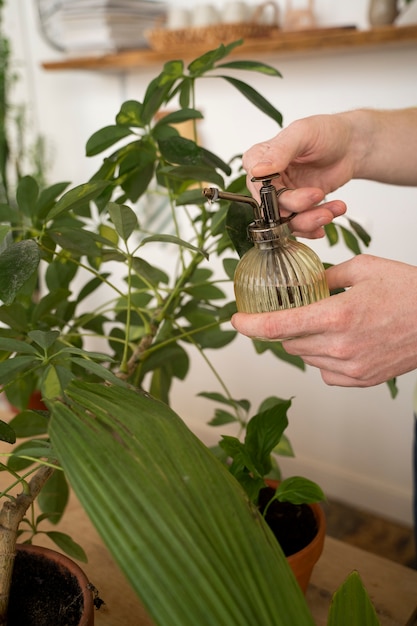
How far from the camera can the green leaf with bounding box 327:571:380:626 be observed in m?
0.54

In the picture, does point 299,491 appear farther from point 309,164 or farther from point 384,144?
point 384,144

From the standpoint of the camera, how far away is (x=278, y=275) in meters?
0.63

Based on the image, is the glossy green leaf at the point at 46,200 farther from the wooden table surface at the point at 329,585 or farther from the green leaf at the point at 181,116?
the wooden table surface at the point at 329,585

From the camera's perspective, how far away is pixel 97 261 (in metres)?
0.96

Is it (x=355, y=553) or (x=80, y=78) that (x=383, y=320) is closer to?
(x=355, y=553)

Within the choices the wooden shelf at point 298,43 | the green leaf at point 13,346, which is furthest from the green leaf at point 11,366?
the wooden shelf at point 298,43

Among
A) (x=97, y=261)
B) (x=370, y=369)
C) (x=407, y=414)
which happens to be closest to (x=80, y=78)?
(x=407, y=414)

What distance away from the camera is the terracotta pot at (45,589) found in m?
0.64

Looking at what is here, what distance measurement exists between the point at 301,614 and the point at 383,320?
30 centimetres

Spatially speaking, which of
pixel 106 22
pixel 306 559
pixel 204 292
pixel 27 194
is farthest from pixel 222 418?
pixel 106 22

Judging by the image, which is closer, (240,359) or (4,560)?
(4,560)

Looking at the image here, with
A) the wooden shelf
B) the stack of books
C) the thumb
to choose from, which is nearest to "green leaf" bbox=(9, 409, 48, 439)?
the thumb

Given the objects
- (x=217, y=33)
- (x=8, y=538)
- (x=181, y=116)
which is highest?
Result: (x=217, y=33)

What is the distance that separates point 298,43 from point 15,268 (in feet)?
4.61
